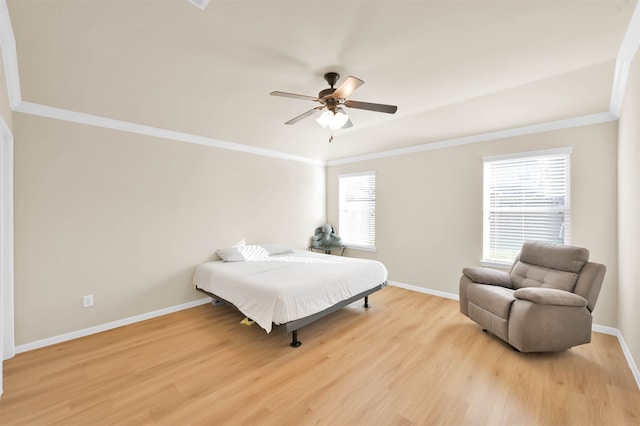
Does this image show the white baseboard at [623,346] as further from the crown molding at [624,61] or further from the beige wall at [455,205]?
the crown molding at [624,61]

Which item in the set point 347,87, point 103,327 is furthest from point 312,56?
point 103,327

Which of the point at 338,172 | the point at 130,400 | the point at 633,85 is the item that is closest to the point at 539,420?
the point at 633,85

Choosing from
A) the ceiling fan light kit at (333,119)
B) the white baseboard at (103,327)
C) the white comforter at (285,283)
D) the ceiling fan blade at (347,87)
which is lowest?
the white baseboard at (103,327)

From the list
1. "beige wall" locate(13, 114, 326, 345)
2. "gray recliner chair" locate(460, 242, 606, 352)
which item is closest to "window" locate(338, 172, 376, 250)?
"beige wall" locate(13, 114, 326, 345)

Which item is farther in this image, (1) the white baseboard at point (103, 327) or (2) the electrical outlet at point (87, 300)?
(2) the electrical outlet at point (87, 300)

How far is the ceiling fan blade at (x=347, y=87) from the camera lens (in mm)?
2106

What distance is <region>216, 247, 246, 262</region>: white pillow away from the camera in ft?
13.0

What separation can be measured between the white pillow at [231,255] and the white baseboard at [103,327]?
701 millimetres

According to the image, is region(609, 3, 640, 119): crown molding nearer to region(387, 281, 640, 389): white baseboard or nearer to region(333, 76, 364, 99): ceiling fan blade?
region(333, 76, 364, 99): ceiling fan blade

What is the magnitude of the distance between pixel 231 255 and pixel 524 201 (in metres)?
4.17

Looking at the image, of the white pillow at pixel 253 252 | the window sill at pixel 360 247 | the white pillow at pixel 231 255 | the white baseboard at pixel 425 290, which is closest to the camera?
the white pillow at pixel 231 255

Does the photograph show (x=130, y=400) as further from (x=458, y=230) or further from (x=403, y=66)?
(x=458, y=230)

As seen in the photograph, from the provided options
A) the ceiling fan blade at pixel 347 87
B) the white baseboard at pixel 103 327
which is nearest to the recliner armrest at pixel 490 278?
the ceiling fan blade at pixel 347 87

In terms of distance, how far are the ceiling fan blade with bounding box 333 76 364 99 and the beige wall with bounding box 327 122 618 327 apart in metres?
2.63
